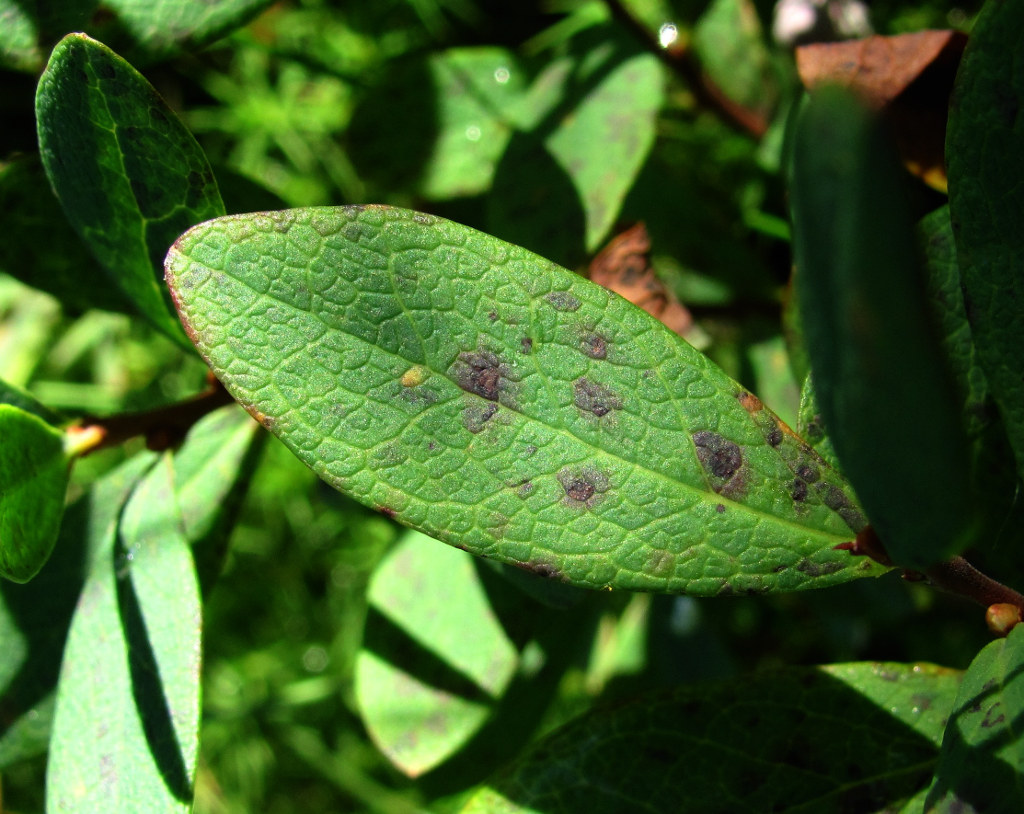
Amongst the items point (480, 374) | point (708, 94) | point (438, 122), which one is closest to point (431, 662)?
point (480, 374)

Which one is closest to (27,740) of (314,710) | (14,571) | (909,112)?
(14,571)

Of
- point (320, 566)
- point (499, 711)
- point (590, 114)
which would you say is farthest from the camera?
point (320, 566)

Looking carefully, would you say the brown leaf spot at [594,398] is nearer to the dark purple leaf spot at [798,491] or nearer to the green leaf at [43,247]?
the dark purple leaf spot at [798,491]

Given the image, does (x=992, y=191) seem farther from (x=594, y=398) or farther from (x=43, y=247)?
(x=43, y=247)

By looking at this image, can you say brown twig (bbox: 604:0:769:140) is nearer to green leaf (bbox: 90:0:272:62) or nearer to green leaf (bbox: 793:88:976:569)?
green leaf (bbox: 90:0:272:62)

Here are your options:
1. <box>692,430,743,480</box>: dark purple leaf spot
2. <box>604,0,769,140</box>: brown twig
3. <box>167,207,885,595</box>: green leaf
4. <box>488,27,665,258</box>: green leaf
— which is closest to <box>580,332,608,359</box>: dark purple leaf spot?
<box>167,207,885,595</box>: green leaf

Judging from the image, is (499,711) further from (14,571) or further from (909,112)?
(909,112)

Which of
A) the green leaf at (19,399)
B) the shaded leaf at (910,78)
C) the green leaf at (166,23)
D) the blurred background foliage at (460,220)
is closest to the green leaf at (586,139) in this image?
the blurred background foliage at (460,220)

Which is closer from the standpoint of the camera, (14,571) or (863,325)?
(863,325)
